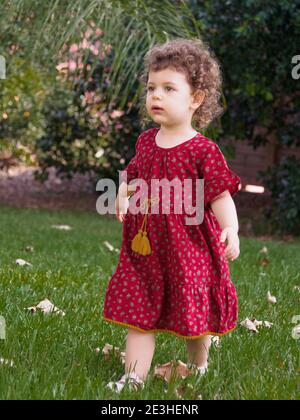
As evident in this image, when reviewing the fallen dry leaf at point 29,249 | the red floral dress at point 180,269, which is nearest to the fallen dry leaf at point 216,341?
the red floral dress at point 180,269

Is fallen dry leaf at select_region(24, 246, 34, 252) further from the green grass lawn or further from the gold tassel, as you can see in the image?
the gold tassel

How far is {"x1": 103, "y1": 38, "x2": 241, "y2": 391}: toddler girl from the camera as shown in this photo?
8.89 ft

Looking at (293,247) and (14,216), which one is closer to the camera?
(293,247)

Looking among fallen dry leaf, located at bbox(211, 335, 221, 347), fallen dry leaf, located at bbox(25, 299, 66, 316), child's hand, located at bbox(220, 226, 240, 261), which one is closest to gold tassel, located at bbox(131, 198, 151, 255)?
child's hand, located at bbox(220, 226, 240, 261)

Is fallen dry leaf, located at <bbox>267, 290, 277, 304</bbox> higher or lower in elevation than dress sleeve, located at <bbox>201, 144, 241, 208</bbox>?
lower

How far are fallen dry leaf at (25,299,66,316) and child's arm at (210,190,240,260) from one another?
3.47ft

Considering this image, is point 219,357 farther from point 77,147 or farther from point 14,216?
point 77,147

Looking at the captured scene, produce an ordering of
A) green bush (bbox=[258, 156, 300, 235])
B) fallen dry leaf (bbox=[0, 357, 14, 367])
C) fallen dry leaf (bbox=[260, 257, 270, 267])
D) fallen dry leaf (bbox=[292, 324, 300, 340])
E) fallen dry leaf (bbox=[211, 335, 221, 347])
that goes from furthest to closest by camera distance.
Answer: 1. green bush (bbox=[258, 156, 300, 235])
2. fallen dry leaf (bbox=[260, 257, 270, 267])
3. fallen dry leaf (bbox=[292, 324, 300, 340])
4. fallen dry leaf (bbox=[211, 335, 221, 347])
5. fallen dry leaf (bbox=[0, 357, 14, 367])

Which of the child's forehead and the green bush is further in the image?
the green bush

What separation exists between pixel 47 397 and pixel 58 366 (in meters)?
0.33

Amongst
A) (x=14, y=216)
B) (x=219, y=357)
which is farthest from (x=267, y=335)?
(x=14, y=216)

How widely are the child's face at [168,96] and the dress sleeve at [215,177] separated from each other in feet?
0.58

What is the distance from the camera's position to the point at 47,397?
2406 mm

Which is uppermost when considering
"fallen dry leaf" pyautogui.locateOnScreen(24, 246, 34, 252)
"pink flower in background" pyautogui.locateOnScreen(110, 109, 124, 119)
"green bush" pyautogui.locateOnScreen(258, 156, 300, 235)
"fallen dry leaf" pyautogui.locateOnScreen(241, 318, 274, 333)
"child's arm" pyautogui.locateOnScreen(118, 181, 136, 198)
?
"pink flower in background" pyautogui.locateOnScreen(110, 109, 124, 119)
